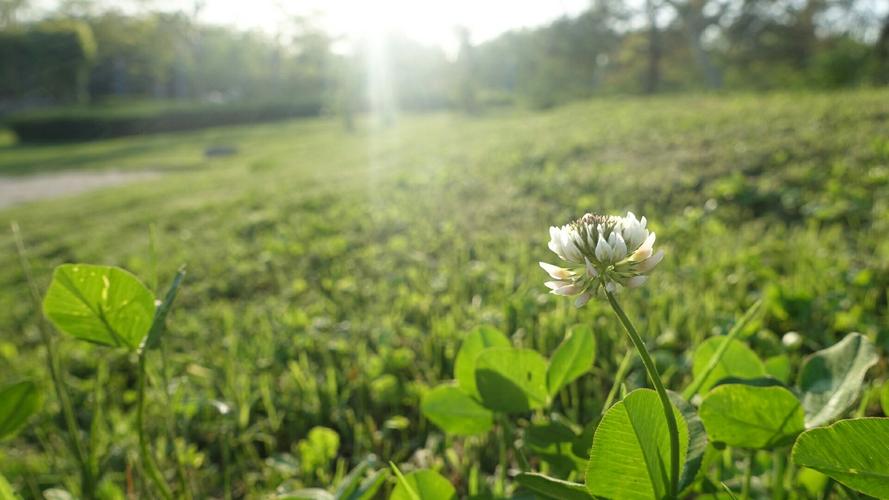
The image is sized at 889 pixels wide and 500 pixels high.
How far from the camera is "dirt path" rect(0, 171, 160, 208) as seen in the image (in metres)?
9.21

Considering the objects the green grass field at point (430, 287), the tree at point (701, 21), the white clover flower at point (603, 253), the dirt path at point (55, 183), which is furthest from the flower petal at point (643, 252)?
the tree at point (701, 21)

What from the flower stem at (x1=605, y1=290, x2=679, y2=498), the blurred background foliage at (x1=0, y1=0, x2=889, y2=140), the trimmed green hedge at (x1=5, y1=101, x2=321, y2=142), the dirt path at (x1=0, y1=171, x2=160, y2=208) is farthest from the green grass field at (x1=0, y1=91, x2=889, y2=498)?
the trimmed green hedge at (x1=5, y1=101, x2=321, y2=142)

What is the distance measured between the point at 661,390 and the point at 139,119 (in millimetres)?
25581

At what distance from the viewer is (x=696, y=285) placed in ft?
6.68

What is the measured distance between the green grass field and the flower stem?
0.43 meters

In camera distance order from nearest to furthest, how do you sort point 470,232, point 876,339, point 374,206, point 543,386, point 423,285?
point 543,386
point 876,339
point 423,285
point 470,232
point 374,206

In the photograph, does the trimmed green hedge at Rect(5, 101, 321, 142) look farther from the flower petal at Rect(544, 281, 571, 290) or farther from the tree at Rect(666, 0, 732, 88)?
the flower petal at Rect(544, 281, 571, 290)

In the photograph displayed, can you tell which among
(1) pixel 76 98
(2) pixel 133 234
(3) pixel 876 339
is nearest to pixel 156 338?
(3) pixel 876 339

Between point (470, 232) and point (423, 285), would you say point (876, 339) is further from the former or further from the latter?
point (470, 232)

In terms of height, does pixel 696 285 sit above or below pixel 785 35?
below

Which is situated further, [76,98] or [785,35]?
[76,98]

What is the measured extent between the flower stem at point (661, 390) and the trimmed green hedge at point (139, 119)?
25.3m

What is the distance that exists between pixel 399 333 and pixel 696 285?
93 cm

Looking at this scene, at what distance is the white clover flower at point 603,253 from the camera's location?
1.90 feet
